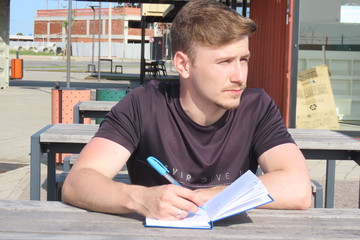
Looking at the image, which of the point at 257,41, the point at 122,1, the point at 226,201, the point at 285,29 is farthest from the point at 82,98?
the point at 122,1

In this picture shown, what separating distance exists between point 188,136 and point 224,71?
33 centimetres

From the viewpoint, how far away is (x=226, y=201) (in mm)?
1946

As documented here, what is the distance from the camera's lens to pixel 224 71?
239 cm

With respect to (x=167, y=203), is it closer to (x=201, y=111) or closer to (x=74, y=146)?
(x=201, y=111)

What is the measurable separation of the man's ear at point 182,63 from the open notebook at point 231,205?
680mm

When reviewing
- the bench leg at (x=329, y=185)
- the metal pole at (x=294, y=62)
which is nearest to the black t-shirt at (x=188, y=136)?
the bench leg at (x=329, y=185)

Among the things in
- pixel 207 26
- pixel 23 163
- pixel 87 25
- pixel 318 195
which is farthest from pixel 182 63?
pixel 87 25

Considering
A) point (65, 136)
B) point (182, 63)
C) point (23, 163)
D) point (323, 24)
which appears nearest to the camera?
point (182, 63)

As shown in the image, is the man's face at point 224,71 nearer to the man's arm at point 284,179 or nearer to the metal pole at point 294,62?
the man's arm at point 284,179

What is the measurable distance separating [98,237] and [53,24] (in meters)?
101

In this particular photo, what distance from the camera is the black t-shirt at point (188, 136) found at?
2.54 m

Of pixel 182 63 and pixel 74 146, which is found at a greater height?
pixel 182 63

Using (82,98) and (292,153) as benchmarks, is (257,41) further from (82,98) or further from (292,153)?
(292,153)

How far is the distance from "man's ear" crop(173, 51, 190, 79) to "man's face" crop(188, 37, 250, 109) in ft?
0.20
